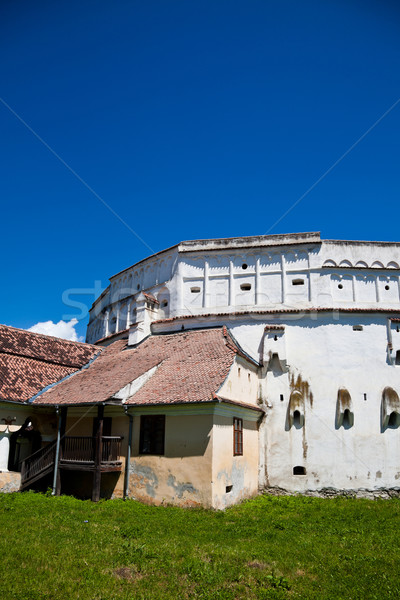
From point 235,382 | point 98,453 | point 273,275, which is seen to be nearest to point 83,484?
point 98,453

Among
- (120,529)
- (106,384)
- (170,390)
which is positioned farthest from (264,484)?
(120,529)

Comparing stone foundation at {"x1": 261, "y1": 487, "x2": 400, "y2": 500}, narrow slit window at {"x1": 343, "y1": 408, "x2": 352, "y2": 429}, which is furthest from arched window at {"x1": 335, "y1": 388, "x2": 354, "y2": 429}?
stone foundation at {"x1": 261, "y1": 487, "x2": 400, "y2": 500}

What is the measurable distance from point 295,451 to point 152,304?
11.9 meters

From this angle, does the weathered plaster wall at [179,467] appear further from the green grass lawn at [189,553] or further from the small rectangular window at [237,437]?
the small rectangular window at [237,437]

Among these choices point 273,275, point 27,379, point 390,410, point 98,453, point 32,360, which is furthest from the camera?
point 273,275

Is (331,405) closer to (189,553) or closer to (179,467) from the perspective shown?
(179,467)

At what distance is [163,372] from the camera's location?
21.3 meters

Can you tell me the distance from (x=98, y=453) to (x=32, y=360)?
8.63 m

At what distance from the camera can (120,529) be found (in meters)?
13.9

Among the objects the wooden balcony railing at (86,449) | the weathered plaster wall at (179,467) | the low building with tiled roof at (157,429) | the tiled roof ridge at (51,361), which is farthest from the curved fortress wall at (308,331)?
the wooden balcony railing at (86,449)

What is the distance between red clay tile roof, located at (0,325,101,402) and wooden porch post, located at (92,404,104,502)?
450 centimetres

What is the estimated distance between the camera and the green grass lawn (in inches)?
379

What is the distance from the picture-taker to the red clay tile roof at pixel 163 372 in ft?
62.3

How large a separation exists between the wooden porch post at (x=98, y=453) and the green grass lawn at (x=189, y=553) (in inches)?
28.1
